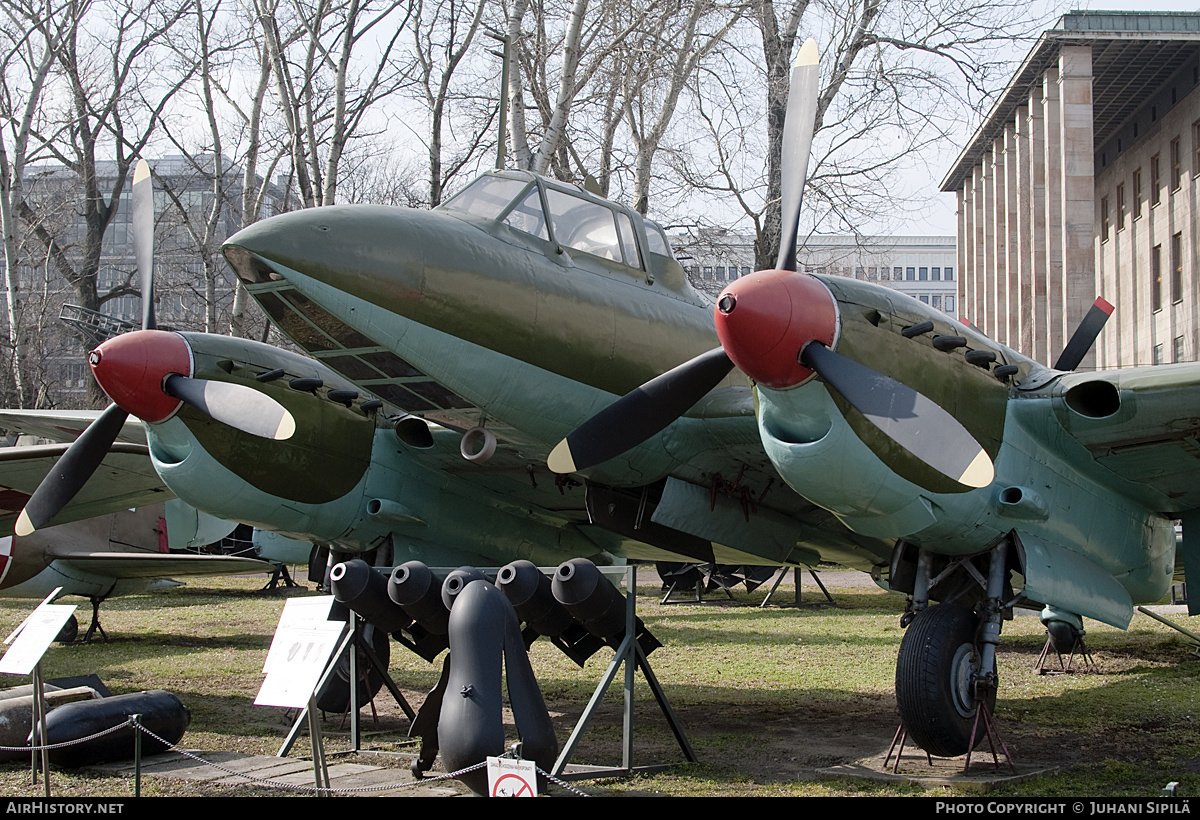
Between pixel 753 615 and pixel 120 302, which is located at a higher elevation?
pixel 120 302

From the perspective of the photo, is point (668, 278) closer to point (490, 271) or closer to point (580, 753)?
point (490, 271)

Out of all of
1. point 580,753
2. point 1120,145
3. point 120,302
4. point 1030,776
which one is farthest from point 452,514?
point 120,302

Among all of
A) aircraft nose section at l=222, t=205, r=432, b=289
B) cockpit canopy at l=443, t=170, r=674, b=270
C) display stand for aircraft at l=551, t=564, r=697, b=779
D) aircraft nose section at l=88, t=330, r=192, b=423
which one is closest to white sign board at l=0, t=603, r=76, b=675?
aircraft nose section at l=88, t=330, r=192, b=423

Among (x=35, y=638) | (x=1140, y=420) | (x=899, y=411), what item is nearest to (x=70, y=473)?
(x=35, y=638)

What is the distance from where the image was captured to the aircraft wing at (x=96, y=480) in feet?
37.5

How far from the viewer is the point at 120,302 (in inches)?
3519

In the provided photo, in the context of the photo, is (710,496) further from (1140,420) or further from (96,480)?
(96,480)

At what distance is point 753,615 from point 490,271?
1403 cm

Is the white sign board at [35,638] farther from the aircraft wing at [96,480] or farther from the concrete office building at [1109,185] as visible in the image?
the concrete office building at [1109,185]

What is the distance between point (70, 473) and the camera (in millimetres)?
9422

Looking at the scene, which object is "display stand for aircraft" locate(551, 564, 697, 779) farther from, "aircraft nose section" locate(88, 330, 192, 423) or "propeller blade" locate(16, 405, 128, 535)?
"propeller blade" locate(16, 405, 128, 535)

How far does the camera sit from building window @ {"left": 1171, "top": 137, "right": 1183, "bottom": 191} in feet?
132

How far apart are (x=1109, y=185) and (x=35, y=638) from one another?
51.7 metres

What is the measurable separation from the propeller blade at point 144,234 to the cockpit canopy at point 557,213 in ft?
10.4
